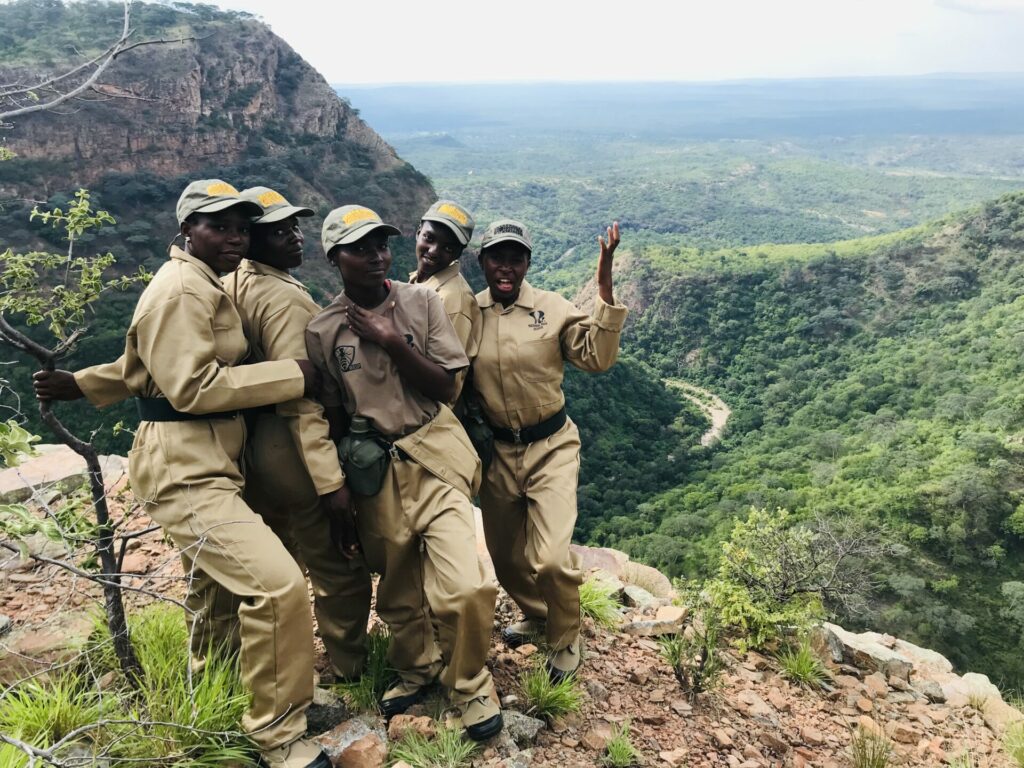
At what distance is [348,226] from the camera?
9.75 ft

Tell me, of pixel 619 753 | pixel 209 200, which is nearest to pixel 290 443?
pixel 209 200

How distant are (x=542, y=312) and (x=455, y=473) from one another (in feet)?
3.45

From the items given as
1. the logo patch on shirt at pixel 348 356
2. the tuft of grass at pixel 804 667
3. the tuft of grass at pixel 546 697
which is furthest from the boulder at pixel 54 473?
the tuft of grass at pixel 804 667

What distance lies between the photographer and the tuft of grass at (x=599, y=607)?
14.8ft

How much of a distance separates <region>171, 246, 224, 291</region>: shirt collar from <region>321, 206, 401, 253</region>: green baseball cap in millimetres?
462

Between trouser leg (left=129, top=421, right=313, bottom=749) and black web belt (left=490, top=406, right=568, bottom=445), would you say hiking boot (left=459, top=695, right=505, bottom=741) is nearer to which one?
trouser leg (left=129, top=421, right=313, bottom=749)

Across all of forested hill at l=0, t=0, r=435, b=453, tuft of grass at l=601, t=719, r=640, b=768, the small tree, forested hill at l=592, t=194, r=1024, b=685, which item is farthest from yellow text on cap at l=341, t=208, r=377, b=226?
forested hill at l=0, t=0, r=435, b=453

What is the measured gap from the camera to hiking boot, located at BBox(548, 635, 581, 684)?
3.55 m

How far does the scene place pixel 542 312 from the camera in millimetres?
3695

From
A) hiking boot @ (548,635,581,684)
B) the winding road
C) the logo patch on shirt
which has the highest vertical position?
the logo patch on shirt

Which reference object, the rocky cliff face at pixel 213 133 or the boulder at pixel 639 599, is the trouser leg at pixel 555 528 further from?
the rocky cliff face at pixel 213 133

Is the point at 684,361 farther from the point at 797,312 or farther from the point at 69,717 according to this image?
the point at 69,717

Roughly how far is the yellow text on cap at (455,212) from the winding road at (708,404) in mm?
41916

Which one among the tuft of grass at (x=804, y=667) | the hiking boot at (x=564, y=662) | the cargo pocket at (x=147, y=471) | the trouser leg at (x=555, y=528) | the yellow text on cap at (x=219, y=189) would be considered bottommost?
the tuft of grass at (x=804, y=667)
